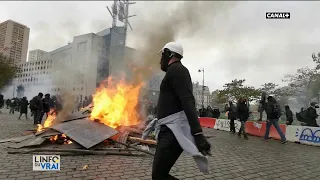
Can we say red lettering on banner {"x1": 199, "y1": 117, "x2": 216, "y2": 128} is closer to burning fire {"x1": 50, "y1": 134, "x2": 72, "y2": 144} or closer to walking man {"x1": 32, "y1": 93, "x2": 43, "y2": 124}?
walking man {"x1": 32, "y1": 93, "x2": 43, "y2": 124}

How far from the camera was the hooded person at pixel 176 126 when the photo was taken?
7.54 ft

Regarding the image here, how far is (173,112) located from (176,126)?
16 centimetres

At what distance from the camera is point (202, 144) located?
89.5 inches

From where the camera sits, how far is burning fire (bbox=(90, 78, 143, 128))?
8625 millimetres

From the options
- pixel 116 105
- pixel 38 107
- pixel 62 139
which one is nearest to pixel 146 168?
pixel 62 139

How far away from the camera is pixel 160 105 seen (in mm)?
2637

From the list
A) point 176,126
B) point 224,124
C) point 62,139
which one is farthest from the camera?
point 224,124

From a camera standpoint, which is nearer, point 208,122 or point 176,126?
point 176,126

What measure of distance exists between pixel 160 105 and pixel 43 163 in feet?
8.64

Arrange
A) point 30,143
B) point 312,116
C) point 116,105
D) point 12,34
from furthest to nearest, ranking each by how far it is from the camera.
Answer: point 12,34 → point 312,116 → point 116,105 → point 30,143

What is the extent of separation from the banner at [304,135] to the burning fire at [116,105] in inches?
281

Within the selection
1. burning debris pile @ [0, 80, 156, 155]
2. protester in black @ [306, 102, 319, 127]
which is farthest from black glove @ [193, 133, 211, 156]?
protester in black @ [306, 102, 319, 127]

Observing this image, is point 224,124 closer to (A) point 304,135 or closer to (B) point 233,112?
(B) point 233,112

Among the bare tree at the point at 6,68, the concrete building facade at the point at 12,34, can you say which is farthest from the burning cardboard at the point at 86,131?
the bare tree at the point at 6,68
